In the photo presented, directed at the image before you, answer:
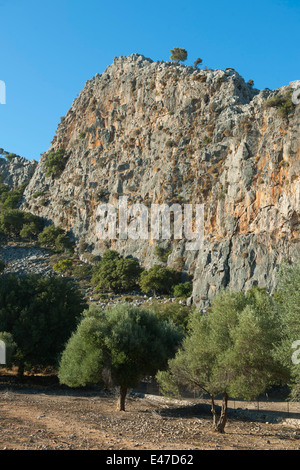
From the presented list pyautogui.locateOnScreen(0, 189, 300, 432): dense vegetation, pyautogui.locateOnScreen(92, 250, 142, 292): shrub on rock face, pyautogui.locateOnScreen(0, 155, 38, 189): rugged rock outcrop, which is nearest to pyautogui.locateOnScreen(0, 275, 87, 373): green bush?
pyautogui.locateOnScreen(0, 189, 300, 432): dense vegetation

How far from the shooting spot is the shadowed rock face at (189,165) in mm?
61750

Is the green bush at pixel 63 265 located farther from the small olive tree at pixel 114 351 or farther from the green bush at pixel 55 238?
the small olive tree at pixel 114 351

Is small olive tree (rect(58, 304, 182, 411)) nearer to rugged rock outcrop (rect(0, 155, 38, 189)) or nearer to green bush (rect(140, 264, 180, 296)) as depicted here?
green bush (rect(140, 264, 180, 296))

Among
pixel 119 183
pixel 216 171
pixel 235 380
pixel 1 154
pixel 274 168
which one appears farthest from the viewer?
pixel 1 154

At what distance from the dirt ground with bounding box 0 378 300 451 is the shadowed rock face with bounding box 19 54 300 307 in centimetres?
3175

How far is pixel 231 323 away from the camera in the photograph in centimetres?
1834

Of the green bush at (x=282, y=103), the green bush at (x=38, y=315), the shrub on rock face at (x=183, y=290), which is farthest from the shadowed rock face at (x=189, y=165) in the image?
the green bush at (x=38, y=315)

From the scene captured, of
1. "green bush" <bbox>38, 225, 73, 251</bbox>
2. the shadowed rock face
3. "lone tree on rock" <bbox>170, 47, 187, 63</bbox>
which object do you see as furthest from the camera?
"lone tree on rock" <bbox>170, 47, 187, 63</bbox>

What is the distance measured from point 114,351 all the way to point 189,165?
60.2m

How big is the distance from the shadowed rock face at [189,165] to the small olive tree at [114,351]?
35.0 m

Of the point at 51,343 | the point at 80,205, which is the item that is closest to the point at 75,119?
the point at 80,205

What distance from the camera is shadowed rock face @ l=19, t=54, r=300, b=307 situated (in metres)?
61.8
